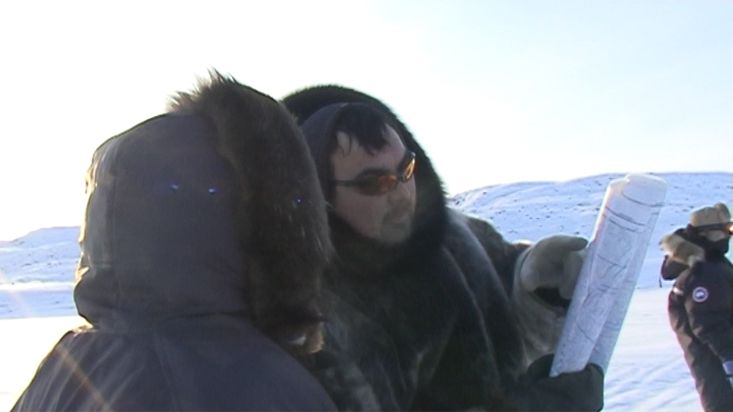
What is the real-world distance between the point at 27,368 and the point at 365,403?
8117 millimetres

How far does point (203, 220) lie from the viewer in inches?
36.9

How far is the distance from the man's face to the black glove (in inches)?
16.9

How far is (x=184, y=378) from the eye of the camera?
88 cm

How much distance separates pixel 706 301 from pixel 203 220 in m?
4.06

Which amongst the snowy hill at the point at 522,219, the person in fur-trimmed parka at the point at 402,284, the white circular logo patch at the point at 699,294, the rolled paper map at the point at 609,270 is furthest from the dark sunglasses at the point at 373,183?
the snowy hill at the point at 522,219

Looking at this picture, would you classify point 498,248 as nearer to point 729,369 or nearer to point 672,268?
point 729,369

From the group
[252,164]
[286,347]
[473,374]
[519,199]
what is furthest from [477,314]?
[519,199]

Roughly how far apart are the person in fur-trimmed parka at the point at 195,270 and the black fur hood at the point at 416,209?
61cm

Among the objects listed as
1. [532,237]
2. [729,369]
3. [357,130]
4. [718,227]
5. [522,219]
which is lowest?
[522,219]

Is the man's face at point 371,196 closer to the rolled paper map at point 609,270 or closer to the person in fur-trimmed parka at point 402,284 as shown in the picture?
the person in fur-trimmed parka at point 402,284

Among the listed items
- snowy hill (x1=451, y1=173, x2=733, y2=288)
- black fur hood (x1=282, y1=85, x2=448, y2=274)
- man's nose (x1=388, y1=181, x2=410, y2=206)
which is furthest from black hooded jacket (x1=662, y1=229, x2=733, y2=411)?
snowy hill (x1=451, y1=173, x2=733, y2=288)

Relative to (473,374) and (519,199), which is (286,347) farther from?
(519,199)

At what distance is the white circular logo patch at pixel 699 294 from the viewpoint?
4371 mm

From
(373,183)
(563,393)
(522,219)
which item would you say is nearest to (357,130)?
(373,183)
